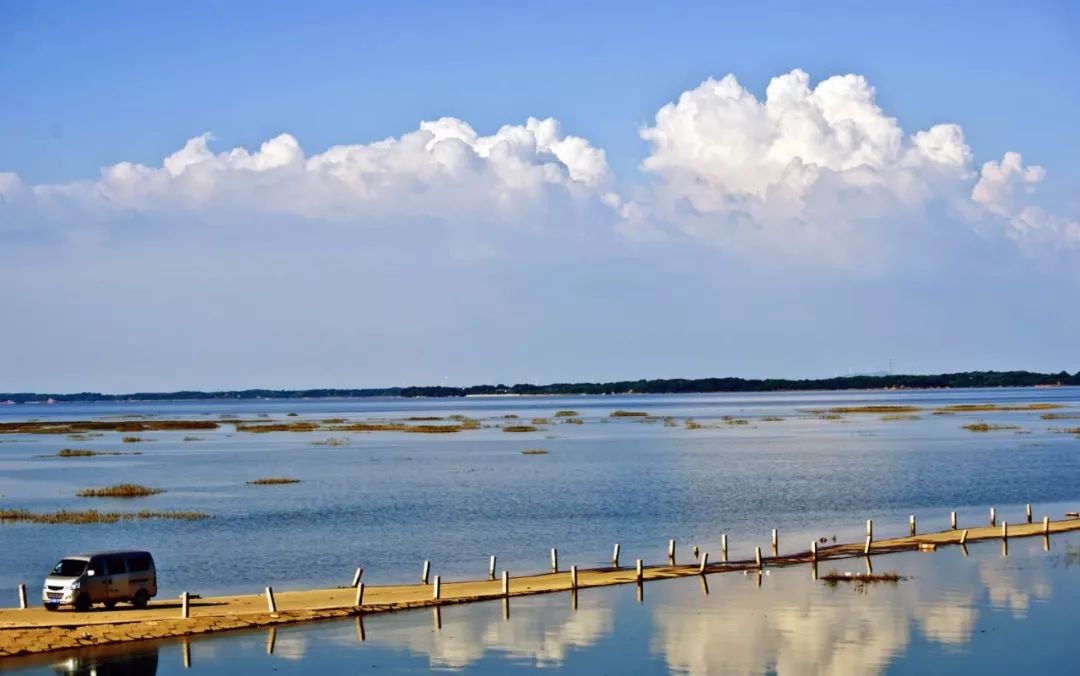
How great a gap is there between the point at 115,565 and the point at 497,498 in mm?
48974

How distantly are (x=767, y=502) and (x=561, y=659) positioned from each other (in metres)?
49.9

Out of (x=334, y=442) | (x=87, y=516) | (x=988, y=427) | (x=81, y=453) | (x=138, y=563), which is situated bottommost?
(x=87, y=516)

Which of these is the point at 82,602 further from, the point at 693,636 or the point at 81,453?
the point at 81,453

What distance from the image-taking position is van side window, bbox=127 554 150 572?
49625mm

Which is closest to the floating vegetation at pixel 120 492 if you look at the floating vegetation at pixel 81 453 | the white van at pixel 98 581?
the floating vegetation at pixel 81 453

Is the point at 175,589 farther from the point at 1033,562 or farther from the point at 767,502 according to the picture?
the point at 767,502

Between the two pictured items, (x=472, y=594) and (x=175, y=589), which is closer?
(x=472, y=594)

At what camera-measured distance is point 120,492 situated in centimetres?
10150

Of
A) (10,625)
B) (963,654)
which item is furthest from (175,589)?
(963,654)

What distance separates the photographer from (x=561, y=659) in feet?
146

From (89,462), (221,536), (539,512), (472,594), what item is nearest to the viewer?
(472,594)

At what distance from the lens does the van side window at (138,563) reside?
4962 centimetres

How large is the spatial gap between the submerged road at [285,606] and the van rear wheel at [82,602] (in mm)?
253

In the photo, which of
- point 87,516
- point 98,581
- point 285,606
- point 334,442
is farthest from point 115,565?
point 334,442
